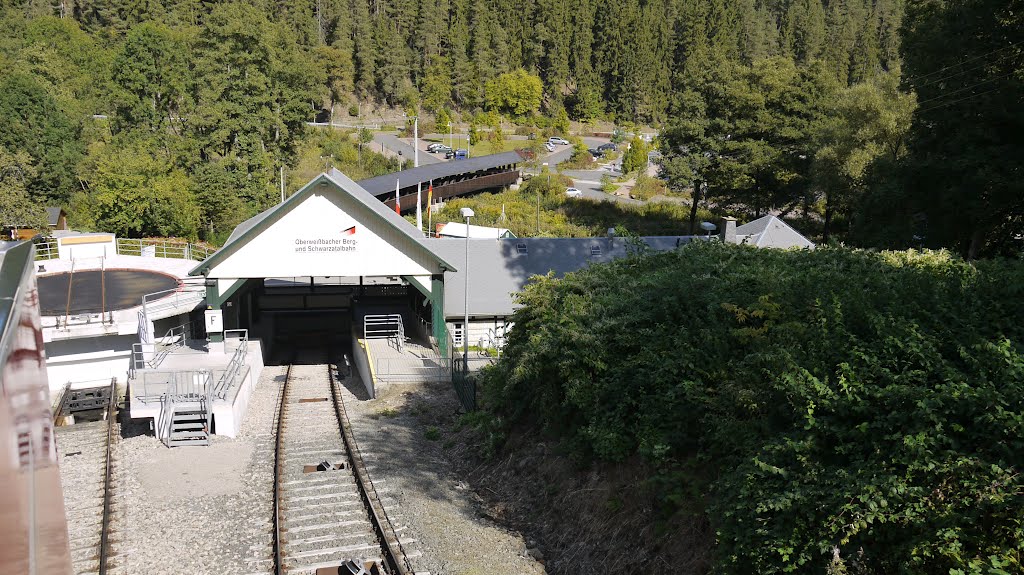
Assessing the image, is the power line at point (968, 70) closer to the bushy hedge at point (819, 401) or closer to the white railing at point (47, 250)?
the bushy hedge at point (819, 401)

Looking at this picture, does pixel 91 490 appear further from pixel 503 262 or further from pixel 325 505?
pixel 503 262

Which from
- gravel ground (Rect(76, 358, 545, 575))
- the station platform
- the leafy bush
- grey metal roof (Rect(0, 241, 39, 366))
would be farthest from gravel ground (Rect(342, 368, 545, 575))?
the leafy bush

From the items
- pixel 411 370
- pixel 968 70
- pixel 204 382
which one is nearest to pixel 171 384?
pixel 204 382

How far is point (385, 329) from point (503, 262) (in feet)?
18.2

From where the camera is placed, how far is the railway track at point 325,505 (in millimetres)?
13047

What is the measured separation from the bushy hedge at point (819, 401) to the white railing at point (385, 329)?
40.9ft

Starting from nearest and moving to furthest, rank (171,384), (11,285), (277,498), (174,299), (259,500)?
1. (11,285)
2. (277,498)
3. (259,500)
4. (171,384)
5. (174,299)

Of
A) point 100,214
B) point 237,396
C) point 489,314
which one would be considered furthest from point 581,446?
point 100,214

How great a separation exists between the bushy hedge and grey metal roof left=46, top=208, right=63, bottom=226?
42.1m

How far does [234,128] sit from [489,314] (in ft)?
92.1

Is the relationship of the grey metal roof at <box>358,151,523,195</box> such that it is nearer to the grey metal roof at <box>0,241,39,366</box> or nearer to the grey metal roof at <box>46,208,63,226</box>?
the grey metal roof at <box>46,208,63,226</box>

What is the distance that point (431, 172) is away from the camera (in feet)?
197

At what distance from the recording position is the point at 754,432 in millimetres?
10406

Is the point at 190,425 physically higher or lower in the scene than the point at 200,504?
higher
